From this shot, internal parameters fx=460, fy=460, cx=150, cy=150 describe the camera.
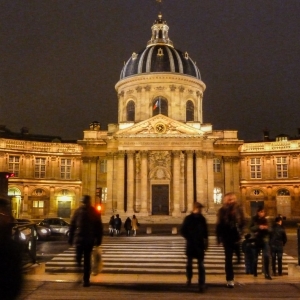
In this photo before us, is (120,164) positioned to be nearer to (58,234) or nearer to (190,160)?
(190,160)

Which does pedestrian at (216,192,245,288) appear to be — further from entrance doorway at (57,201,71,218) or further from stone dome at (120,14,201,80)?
entrance doorway at (57,201,71,218)

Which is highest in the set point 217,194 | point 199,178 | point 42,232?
point 199,178

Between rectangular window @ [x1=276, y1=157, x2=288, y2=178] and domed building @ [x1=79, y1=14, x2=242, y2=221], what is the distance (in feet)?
21.1

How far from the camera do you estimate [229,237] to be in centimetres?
1055

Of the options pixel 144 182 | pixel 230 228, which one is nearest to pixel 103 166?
pixel 144 182

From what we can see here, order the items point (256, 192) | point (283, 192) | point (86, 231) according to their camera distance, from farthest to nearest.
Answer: point (256, 192), point (283, 192), point (86, 231)

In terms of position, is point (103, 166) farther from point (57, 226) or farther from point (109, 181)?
point (57, 226)

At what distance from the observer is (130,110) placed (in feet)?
203

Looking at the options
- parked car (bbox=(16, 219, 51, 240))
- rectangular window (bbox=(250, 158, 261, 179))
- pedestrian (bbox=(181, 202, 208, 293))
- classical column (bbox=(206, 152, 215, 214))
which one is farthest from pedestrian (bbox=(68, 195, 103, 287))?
rectangular window (bbox=(250, 158, 261, 179))

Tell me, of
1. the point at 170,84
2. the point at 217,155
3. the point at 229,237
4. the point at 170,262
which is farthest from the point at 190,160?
the point at 229,237

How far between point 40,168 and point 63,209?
6.26 m

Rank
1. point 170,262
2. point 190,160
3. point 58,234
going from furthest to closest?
1. point 190,160
2. point 58,234
3. point 170,262

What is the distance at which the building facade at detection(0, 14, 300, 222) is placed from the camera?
173 feet

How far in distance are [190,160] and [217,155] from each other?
290 inches
